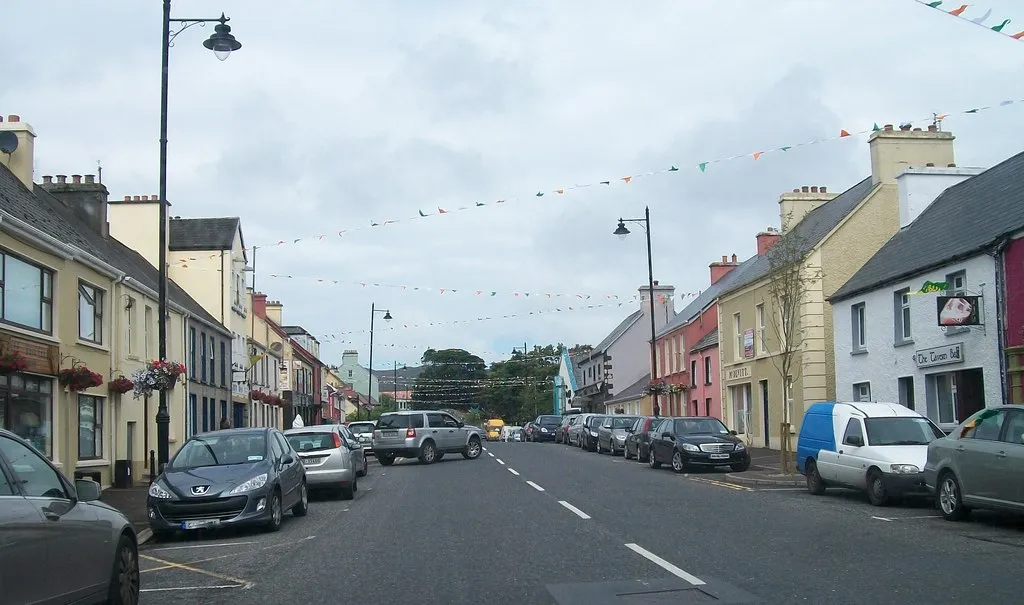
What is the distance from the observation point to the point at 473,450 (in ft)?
115

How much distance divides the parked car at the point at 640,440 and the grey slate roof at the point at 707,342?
8466 millimetres

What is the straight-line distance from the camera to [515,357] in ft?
412

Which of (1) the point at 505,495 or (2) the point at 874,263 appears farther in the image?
(2) the point at 874,263

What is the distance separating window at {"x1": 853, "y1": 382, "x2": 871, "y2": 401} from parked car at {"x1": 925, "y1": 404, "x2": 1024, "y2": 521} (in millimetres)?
12938

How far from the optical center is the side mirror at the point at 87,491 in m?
7.54

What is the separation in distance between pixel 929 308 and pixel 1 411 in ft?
65.7

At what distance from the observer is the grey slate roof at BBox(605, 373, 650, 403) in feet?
198

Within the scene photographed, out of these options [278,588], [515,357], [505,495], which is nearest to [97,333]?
[505,495]

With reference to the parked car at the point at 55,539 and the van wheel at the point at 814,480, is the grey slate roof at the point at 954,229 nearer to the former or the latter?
the van wheel at the point at 814,480

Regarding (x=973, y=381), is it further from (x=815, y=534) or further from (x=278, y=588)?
(x=278, y=588)

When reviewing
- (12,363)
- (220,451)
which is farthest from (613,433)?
(220,451)

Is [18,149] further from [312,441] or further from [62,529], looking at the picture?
[62,529]

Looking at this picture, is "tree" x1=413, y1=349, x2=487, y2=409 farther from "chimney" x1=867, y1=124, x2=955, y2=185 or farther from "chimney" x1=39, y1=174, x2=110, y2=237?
"chimney" x1=867, y1=124, x2=955, y2=185

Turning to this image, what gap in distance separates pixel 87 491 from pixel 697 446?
20.0 m
